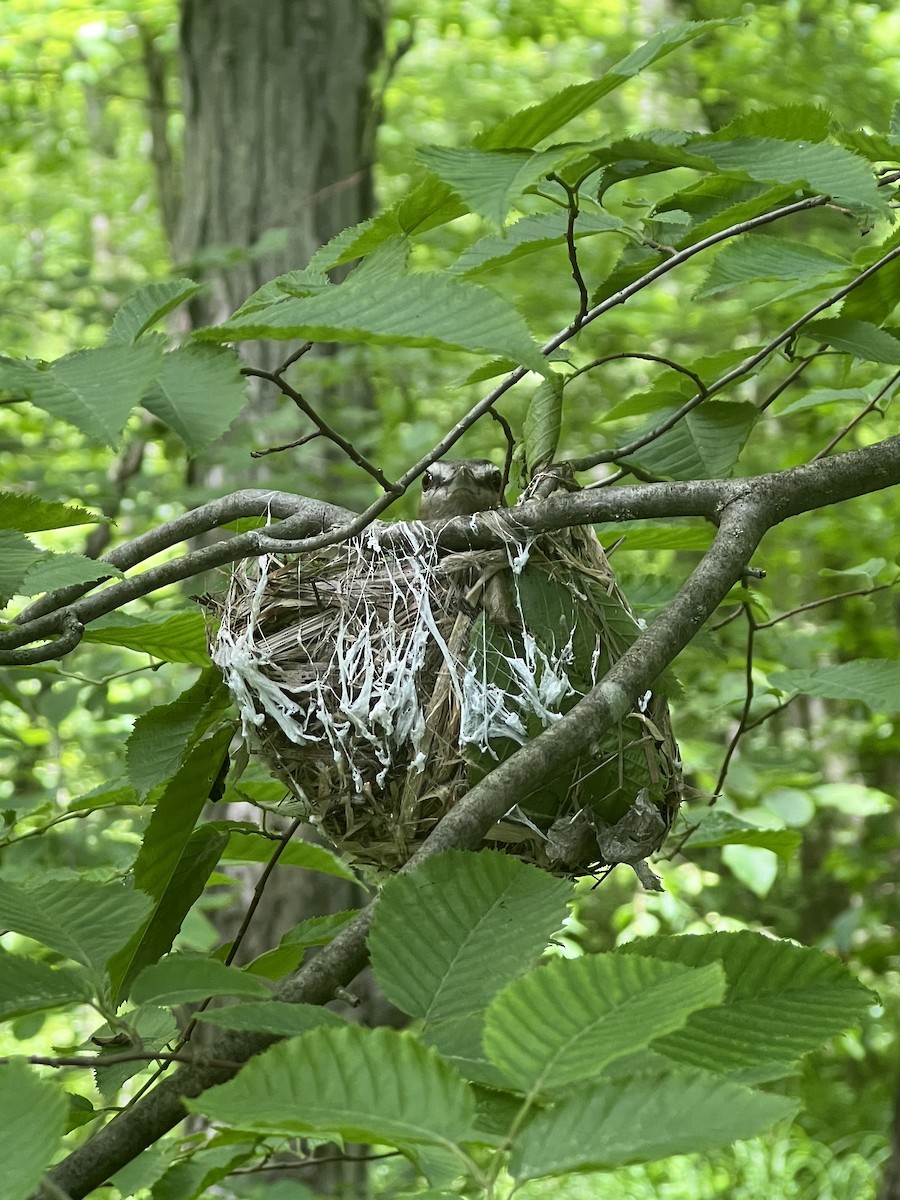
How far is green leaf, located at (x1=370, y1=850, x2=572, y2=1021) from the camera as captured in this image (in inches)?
22.2

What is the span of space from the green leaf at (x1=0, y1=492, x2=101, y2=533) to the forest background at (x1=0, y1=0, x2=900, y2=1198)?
105 mm

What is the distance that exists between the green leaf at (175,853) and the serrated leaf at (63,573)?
0.16 metres

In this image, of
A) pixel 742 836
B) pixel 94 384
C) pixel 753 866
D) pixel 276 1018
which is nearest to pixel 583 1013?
pixel 276 1018

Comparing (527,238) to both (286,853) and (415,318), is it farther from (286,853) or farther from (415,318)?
(286,853)

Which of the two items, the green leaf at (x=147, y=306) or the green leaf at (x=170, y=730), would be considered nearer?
the green leaf at (x=147, y=306)

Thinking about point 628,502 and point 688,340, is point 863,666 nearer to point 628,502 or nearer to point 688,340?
point 628,502

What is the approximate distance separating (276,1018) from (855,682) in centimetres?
86

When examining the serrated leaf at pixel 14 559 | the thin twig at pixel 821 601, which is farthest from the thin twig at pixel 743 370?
the serrated leaf at pixel 14 559

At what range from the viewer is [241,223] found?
10.2 feet

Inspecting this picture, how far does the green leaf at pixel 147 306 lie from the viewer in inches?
32.5

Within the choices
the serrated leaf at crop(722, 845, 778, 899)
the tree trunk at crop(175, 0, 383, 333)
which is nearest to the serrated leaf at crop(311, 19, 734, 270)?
the serrated leaf at crop(722, 845, 778, 899)

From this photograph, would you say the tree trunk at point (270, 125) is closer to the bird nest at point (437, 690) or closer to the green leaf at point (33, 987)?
the bird nest at point (437, 690)

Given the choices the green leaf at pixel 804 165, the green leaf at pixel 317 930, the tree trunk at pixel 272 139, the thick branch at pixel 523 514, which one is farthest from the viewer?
the tree trunk at pixel 272 139

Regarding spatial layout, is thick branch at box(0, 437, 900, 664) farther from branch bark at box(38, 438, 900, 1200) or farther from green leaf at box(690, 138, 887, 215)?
green leaf at box(690, 138, 887, 215)
